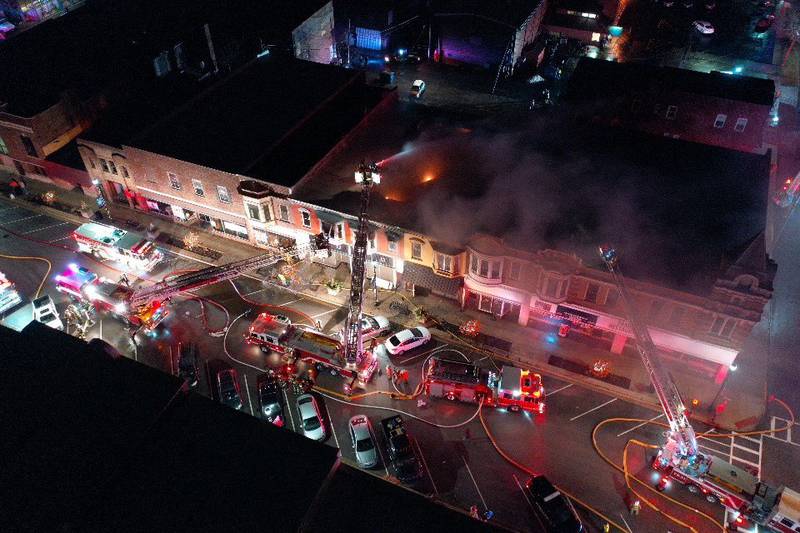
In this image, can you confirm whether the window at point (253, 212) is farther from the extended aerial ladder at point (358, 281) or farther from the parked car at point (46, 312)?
the parked car at point (46, 312)

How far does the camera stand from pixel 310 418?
124 ft

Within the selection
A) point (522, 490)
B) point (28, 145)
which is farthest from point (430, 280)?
point (28, 145)

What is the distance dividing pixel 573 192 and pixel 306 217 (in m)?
22.6

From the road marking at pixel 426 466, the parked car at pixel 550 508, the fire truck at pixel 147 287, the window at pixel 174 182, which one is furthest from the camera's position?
the window at pixel 174 182

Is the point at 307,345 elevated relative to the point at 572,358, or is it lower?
elevated

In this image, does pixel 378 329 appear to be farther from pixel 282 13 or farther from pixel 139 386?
pixel 282 13

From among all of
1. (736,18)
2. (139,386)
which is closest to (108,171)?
(139,386)

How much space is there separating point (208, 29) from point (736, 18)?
83.1 m

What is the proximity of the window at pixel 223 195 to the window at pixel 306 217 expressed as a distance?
7397 mm

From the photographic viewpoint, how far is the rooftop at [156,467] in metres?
19.2

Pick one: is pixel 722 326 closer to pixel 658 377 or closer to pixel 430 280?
pixel 658 377

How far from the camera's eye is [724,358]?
127 ft

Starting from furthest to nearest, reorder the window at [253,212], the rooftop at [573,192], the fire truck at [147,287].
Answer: the window at [253,212]
the fire truck at [147,287]
the rooftop at [573,192]

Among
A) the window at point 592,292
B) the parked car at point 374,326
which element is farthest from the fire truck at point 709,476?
the parked car at point 374,326
